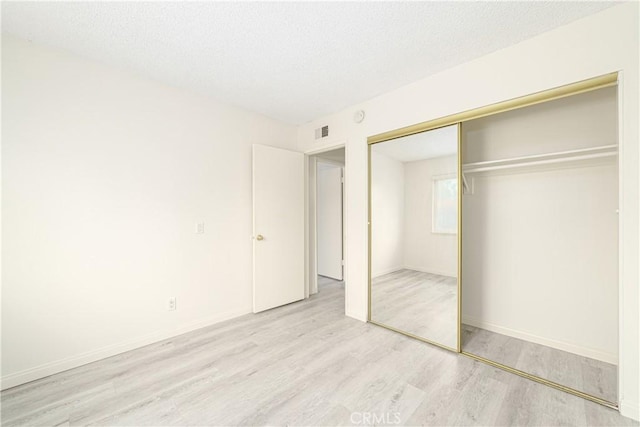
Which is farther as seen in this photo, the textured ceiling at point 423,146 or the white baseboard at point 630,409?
the textured ceiling at point 423,146

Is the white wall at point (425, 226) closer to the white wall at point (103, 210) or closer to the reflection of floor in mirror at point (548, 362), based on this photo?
the reflection of floor in mirror at point (548, 362)

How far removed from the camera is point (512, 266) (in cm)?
257

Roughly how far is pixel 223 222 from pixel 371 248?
1724 mm

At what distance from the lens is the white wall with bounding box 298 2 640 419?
1559 millimetres

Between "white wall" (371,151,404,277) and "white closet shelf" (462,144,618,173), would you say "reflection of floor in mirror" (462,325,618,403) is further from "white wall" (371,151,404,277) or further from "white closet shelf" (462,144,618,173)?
"white closet shelf" (462,144,618,173)

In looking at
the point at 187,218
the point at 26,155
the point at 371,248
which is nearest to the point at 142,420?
the point at 187,218

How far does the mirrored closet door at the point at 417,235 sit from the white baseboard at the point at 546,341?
22.8 inches

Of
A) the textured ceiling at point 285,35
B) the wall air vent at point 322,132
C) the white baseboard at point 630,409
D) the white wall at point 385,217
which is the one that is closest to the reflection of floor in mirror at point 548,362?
the white baseboard at point 630,409

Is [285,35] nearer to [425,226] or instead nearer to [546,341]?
[425,226]

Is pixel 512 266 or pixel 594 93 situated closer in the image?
pixel 594 93

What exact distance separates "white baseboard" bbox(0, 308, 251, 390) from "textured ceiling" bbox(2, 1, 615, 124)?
2435 mm

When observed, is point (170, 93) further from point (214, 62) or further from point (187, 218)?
point (187, 218)

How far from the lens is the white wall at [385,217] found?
2.86 m

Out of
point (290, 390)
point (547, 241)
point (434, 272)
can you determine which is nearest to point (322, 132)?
point (434, 272)
